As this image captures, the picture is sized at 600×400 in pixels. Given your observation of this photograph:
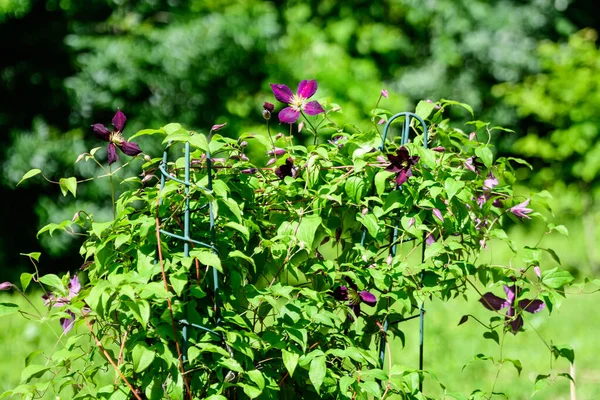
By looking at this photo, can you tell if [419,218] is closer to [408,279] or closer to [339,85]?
[408,279]

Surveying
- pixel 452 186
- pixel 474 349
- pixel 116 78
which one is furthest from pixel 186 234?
pixel 116 78

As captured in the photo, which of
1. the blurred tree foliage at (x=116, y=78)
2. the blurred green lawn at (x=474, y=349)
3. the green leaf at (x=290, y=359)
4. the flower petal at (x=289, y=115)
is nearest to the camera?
the green leaf at (x=290, y=359)

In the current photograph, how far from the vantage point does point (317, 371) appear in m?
1.50

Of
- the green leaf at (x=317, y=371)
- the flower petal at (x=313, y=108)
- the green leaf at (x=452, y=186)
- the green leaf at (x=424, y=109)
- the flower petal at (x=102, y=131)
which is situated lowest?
the green leaf at (x=317, y=371)

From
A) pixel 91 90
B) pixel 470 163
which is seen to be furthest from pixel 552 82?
pixel 470 163

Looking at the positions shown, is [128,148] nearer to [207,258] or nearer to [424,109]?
[207,258]

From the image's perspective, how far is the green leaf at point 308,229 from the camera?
1598mm

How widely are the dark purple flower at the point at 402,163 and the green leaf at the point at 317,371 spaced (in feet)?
1.40

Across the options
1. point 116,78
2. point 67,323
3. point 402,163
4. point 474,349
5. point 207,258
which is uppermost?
point 402,163

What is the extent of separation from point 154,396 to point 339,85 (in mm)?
5058

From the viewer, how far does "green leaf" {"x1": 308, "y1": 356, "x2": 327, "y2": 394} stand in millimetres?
1494

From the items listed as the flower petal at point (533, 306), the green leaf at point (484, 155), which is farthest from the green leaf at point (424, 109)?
the flower petal at point (533, 306)

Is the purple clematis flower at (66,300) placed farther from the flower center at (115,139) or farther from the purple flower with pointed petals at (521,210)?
the purple flower with pointed petals at (521,210)

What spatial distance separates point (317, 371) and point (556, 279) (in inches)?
24.5
